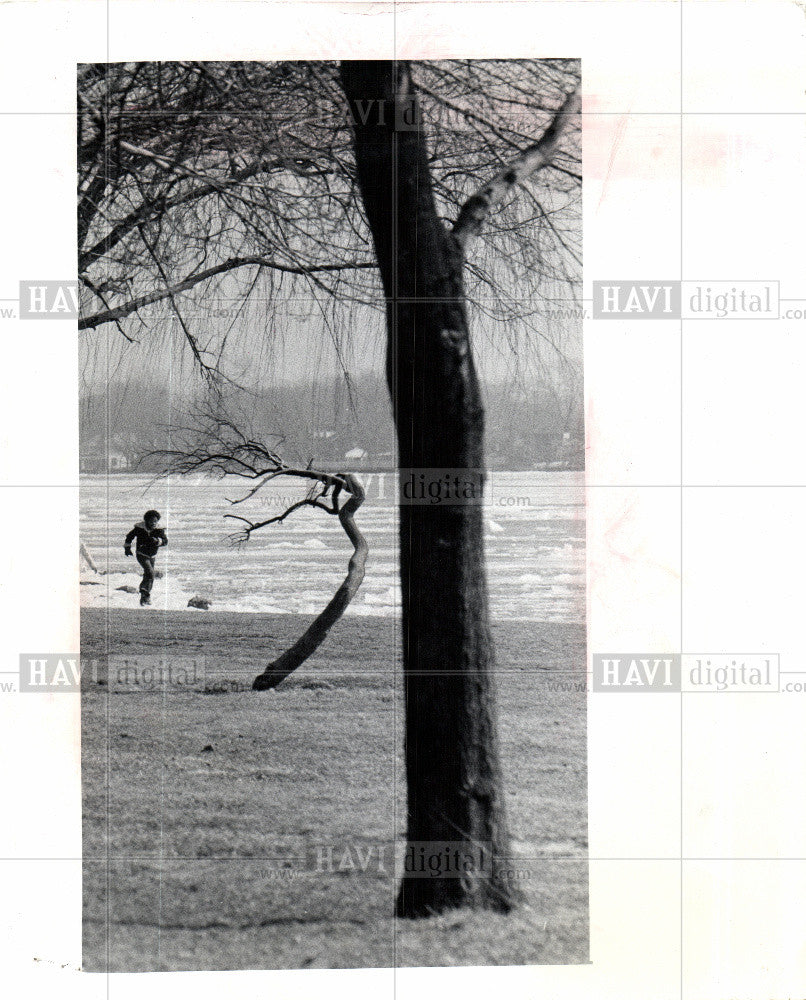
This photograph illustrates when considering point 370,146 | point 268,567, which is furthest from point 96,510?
point 370,146

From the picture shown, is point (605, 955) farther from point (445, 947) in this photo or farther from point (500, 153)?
point (500, 153)

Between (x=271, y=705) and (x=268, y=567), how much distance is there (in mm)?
549

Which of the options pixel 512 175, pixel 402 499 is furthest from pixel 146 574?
pixel 512 175

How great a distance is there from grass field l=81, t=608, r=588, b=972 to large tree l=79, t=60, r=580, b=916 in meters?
0.13

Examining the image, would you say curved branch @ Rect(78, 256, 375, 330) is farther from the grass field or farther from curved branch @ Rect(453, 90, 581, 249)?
the grass field

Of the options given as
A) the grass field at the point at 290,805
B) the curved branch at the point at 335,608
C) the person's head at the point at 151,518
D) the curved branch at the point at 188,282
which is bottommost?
the grass field at the point at 290,805

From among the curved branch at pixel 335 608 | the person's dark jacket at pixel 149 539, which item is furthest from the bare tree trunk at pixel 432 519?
the person's dark jacket at pixel 149 539

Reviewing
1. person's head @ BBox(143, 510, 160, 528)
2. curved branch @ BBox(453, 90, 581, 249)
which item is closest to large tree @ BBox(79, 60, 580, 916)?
curved branch @ BBox(453, 90, 581, 249)

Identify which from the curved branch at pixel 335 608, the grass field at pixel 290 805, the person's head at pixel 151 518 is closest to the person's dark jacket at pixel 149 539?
the person's head at pixel 151 518

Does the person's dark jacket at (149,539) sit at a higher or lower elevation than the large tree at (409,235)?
lower

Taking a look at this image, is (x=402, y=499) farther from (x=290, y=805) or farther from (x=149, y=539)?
(x=290, y=805)

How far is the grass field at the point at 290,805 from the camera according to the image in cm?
339

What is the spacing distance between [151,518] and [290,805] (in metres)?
1.26

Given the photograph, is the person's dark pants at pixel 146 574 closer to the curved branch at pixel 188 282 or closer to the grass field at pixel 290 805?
the grass field at pixel 290 805
